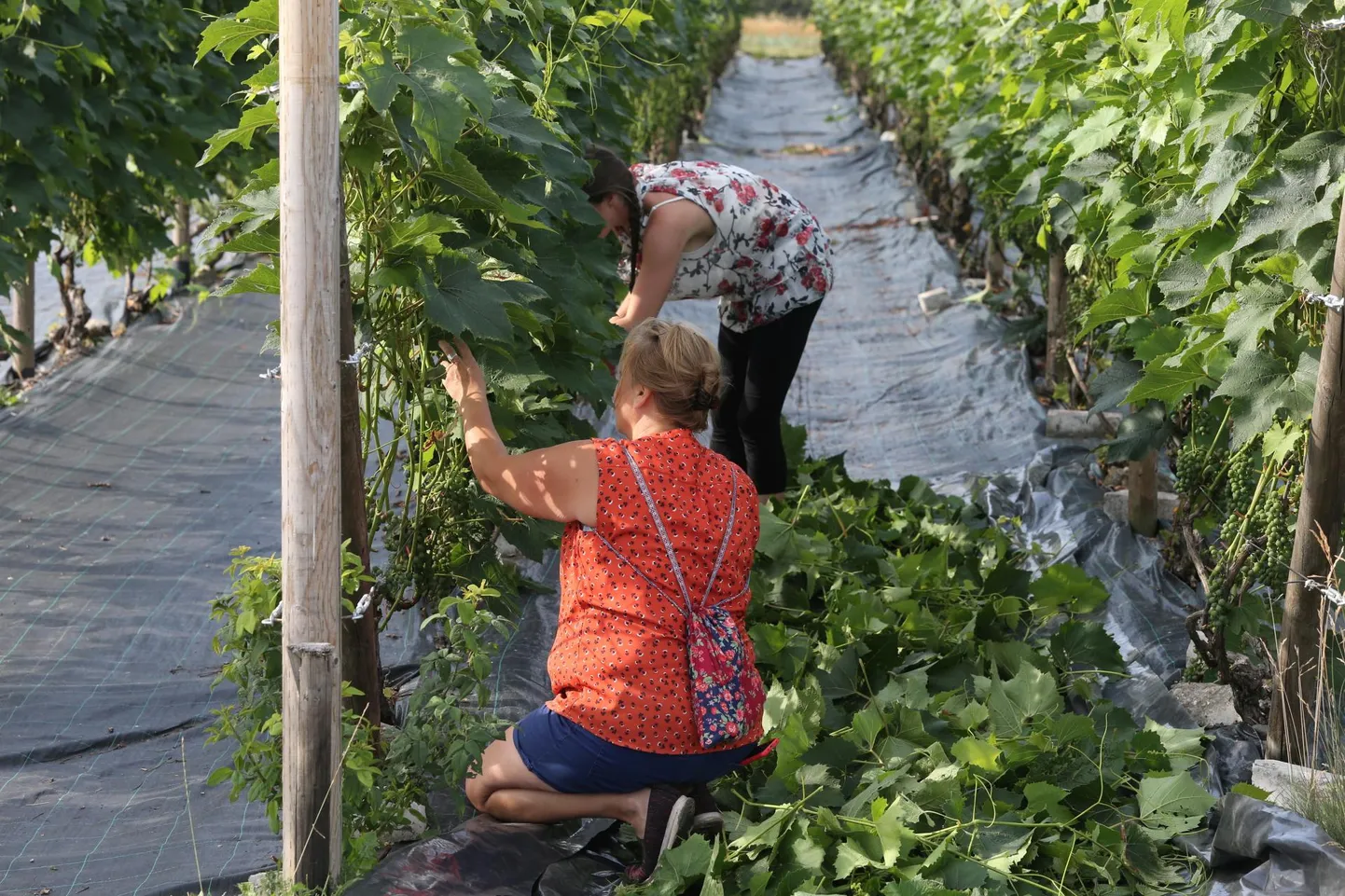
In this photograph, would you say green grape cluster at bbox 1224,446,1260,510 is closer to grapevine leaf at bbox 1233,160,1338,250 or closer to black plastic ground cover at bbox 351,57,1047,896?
grapevine leaf at bbox 1233,160,1338,250

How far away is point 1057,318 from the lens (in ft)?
18.8

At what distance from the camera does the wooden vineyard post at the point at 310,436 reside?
1.91 metres

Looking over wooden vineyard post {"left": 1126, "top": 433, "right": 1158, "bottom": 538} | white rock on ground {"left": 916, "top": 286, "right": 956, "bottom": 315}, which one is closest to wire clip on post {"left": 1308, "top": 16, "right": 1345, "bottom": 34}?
wooden vineyard post {"left": 1126, "top": 433, "right": 1158, "bottom": 538}

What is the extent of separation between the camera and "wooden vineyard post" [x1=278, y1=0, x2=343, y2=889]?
75.3 inches

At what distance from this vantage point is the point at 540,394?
3.19m

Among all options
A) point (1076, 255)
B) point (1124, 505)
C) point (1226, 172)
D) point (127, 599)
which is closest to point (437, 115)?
point (1226, 172)

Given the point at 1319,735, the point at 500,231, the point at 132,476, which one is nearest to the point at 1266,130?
the point at 1319,735

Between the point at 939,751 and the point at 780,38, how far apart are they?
35.0 m

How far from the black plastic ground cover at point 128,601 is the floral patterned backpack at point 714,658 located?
0.88 meters

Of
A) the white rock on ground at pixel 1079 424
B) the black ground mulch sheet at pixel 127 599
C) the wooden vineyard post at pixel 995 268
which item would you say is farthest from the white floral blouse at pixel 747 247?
the wooden vineyard post at pixel 995 268

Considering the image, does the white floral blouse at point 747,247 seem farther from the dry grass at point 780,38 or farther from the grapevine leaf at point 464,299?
the dry grass at point 780,38

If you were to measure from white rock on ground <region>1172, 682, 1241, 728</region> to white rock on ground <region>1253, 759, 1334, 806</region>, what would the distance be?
293mm

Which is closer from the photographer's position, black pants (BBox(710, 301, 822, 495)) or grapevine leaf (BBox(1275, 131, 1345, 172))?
grapevine leaf (BBox(1275, 131, 1345, 172))

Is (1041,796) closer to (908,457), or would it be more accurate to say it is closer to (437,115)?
(437,115)
